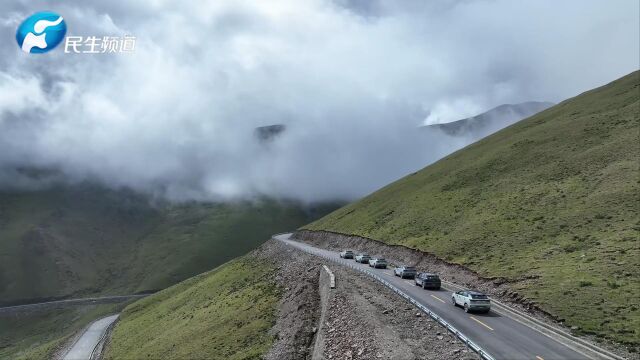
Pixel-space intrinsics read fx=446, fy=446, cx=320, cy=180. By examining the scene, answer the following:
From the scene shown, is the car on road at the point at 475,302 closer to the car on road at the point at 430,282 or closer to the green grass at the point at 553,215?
the green grass at the point at 553,215

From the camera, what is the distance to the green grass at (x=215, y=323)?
132 ft

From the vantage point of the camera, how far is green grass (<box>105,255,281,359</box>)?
1583 inches

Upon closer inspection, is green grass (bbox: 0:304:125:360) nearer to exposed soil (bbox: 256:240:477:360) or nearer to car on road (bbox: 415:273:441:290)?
exposed soil (bbox: 256:240:477:360)

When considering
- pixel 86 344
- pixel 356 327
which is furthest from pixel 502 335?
pixel 86 344

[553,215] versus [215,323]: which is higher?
[553,215]

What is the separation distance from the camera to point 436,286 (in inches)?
1780

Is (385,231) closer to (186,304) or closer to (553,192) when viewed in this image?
(553,192)

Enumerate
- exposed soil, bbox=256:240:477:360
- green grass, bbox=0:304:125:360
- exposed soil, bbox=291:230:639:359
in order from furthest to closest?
green grass, bbox=0:304:125:360, exposed soil, bbox=291:230:639:359, exposed soil, bbox=256:240:477:360

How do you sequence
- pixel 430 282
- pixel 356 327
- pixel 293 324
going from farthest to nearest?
pixel 430 282
pixel 293 324
pixel 356 327

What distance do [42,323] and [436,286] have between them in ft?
601

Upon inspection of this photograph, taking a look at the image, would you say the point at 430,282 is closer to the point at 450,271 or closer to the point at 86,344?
the point at 450,271

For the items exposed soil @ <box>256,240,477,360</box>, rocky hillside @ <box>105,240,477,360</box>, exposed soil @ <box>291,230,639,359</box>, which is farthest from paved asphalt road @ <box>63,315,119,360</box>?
exposed soil @ <box>256,240,477,360</box>

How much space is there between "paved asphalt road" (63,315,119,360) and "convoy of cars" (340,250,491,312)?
51.1m

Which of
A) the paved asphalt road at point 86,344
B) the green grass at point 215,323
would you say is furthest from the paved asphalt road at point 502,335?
the paved asphalt road at point 86,344
